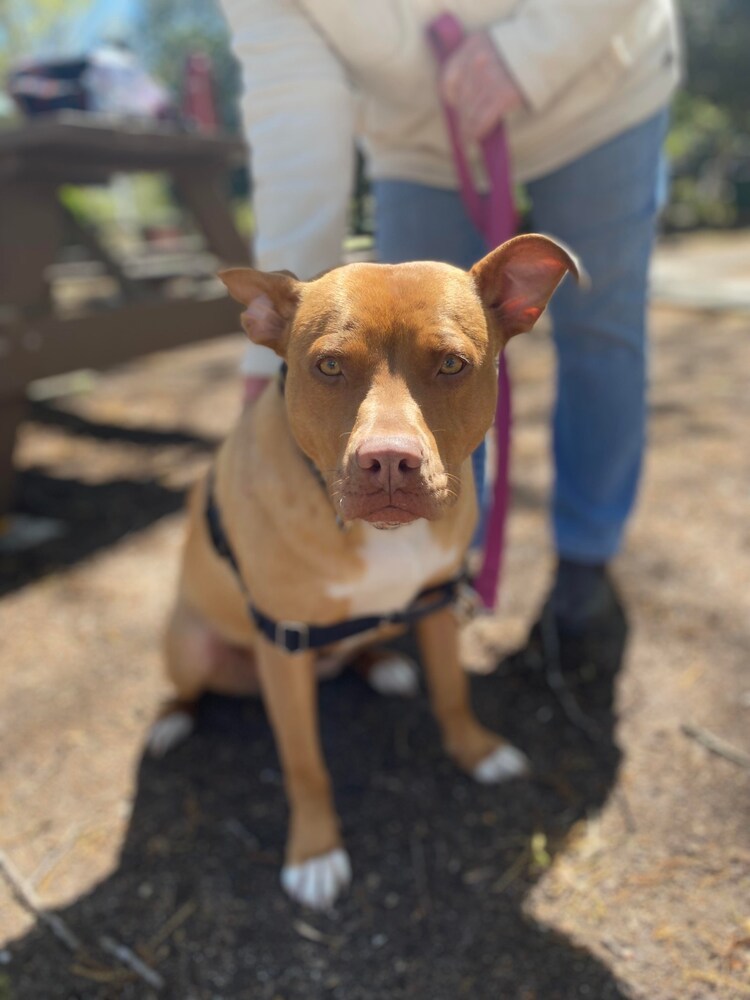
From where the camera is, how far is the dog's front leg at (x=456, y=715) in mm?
2135

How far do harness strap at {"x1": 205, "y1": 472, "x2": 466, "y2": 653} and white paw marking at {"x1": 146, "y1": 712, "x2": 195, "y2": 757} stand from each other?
0.62 metres

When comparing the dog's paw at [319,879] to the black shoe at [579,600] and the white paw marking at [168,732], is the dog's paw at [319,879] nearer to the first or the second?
the white paw marking at [168,732]

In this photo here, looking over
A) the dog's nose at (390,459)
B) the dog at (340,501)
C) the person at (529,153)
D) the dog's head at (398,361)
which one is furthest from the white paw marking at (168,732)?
A: the dog's nose at (390,459)

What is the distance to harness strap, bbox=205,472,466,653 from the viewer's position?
1787 millimetres

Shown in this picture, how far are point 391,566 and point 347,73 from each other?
4.19ft

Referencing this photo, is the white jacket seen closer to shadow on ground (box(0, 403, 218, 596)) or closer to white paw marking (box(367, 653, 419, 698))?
white paw marking (box(367, 653, 419, 698))

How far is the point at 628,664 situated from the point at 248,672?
118 cm

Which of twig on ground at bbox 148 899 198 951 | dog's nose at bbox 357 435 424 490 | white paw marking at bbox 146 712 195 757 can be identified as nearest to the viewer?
dog's nose at bbox 357 435 424 490

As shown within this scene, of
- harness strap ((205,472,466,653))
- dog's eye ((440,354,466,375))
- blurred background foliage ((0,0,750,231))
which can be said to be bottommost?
blurred background foliage ((0,0,750,231))

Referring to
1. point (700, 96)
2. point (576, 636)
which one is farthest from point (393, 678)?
point (700, 96)

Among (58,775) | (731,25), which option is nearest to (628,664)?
(58,775)

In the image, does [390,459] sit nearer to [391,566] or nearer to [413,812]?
[391,566]

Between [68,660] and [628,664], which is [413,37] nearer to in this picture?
[628,664]

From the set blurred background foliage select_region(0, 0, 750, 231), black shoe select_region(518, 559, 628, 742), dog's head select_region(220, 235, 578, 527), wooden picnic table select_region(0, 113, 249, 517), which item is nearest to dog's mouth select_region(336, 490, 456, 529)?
dog's head select_region(220, 235, 578, 527)
